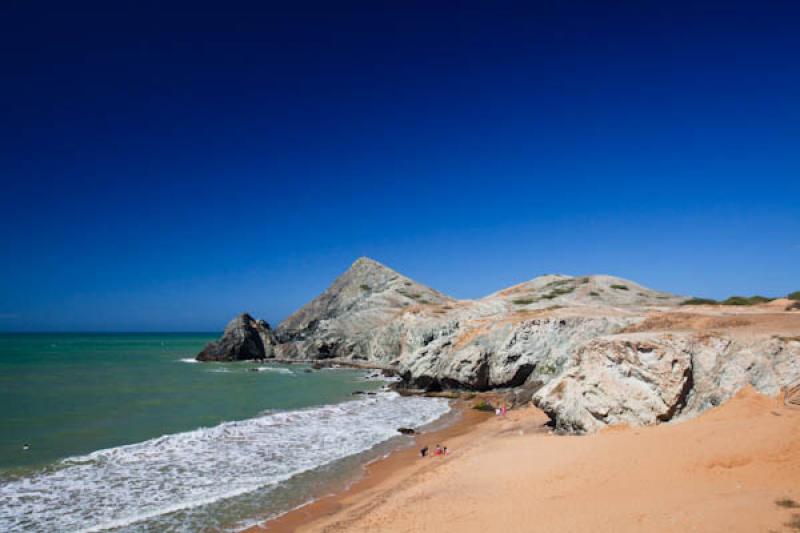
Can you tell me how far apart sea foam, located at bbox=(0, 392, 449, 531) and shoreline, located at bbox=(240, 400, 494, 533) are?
190 cm

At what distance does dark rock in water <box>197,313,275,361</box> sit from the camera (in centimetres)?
7838

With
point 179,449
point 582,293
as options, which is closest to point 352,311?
point 582,293

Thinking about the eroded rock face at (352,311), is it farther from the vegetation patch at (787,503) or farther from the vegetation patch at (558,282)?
the vegetation patch at (787,503)

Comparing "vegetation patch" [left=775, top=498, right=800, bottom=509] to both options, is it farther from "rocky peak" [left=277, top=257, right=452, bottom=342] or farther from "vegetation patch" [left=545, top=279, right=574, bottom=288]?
"rocky peak" [left=277, top=257, right=452, bottom=342]

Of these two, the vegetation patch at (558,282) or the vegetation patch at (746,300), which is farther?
the vegetation patch at (558,282)

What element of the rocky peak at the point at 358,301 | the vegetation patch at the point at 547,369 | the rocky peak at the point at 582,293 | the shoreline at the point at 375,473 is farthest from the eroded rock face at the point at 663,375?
the rocky peak at the point at 358,301

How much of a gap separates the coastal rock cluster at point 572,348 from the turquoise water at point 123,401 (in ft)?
36.2

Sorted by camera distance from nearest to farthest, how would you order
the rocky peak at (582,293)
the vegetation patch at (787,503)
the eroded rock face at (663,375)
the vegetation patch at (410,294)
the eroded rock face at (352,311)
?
the vegetation patch at (787,503), the eroded rock face at (663,375), the rocky peak at (582,293), the eroded rock face at (352,311), the vegetation patch at (410,294)

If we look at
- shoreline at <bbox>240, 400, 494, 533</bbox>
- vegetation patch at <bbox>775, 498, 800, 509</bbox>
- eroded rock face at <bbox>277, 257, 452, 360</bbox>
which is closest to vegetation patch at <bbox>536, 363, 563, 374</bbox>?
shoreline at <bbox>240, 400, 494, 533</bbox>

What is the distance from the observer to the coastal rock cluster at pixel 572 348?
17266 millimetres

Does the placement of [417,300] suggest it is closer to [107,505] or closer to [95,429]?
[95,429]

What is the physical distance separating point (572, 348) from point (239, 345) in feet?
196

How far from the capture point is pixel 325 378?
52.7m

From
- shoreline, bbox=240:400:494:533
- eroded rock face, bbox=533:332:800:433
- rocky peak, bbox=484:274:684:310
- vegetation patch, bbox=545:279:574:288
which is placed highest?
vegetation patch, bbox=545:279:574:288
